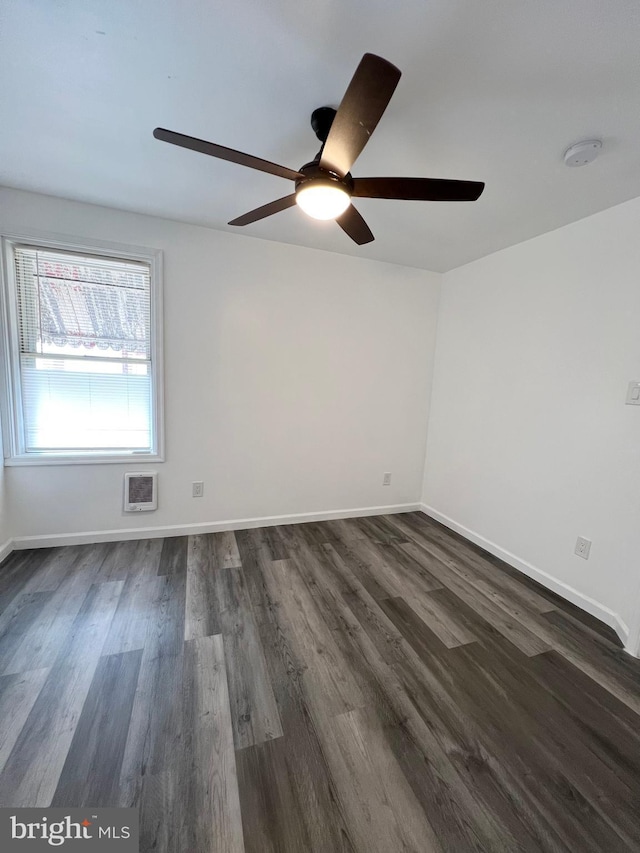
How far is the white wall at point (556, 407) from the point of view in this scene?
190 centimetres

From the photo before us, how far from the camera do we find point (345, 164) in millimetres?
1202

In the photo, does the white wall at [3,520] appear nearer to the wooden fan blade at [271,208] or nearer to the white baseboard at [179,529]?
the white baseboard at [179,529]

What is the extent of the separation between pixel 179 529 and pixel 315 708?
5.98 feet

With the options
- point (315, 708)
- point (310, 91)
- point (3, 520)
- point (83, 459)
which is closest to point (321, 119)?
point (310, 91)

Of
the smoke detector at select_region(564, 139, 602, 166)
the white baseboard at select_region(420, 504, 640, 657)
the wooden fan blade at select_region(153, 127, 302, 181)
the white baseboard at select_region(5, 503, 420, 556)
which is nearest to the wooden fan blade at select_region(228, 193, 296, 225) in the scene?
the wooden fan blade at select_region(153, 127, 302, 181)

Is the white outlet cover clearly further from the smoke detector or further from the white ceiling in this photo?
the smoke detector

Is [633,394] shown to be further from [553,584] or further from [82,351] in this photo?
[82,351]

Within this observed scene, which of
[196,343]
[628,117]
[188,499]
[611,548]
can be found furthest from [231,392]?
[611,548]

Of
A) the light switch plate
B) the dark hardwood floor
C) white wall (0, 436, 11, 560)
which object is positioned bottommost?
the dark hardwood floor

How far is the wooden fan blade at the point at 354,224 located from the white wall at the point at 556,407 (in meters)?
1.47

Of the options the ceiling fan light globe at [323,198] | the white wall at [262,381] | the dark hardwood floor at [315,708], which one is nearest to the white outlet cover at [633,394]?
the dark hardwood floor at [315,708]

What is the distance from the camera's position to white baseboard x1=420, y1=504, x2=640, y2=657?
6.18ft

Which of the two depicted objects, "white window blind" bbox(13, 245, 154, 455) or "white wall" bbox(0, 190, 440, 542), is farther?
"white wall" bbox(0, 190, 440, 542)

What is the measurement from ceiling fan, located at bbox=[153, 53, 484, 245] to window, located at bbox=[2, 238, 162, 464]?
152 cm
